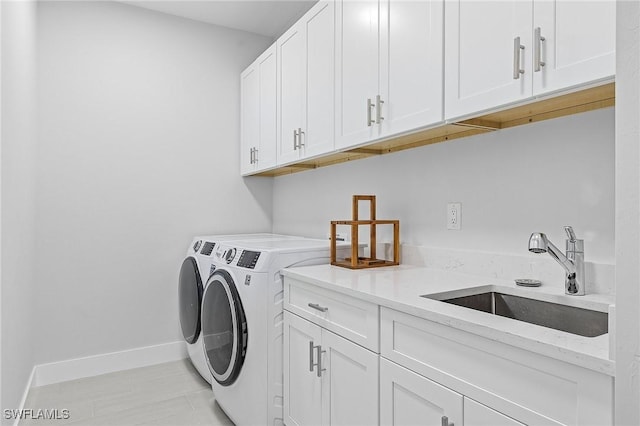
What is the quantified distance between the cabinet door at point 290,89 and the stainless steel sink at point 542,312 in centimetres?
134

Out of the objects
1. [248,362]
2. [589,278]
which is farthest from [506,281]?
[248,362]

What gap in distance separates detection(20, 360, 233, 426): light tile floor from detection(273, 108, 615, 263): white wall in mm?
1478

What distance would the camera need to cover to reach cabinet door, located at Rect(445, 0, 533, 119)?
1.22 m

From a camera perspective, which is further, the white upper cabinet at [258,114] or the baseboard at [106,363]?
the white upper cabinet at [258,114]

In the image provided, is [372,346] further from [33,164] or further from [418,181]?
[33,164]

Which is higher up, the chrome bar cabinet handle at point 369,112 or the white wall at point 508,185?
the chrome bar cabinet handle at point 369,112

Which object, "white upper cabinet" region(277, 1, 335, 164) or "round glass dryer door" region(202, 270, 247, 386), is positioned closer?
"round glass dryer door" region(202, 270, 247, 386)

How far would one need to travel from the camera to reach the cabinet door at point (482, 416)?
96 cm

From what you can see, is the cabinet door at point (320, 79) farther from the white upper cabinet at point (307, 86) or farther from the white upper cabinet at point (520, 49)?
the white upper cabinet at point (520, 49)

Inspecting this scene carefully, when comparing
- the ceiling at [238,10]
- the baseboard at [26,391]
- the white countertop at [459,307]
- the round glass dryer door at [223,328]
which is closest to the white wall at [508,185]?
the white countertop at [459,307]

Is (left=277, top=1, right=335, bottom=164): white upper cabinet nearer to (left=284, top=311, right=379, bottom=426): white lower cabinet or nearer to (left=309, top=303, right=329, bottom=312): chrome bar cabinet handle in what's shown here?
(left=309, top=303, right=329, bottom=312): chrome bar cabinet handle

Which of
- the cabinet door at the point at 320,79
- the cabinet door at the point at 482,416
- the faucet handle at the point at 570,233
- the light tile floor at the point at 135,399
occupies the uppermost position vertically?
the cabinet door at the point at 320,79

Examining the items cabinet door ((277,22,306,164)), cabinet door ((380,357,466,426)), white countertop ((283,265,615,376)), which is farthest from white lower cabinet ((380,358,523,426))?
cabinet door ((277,22,306,164))

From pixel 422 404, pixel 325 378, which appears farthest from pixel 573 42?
pixel 325 378
